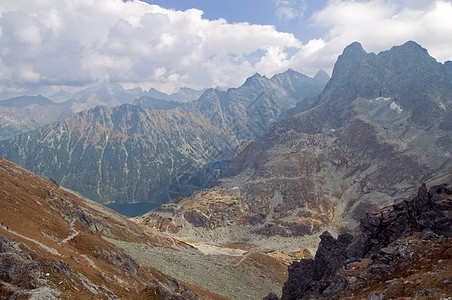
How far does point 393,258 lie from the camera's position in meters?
37.4

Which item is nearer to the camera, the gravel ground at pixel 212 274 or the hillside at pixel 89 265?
the hillside at pixel 89 265

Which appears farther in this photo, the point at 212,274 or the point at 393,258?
the point at 212,274

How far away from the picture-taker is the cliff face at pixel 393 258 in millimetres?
29938

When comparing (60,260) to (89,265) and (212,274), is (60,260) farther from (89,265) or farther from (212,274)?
Result: (212,274)

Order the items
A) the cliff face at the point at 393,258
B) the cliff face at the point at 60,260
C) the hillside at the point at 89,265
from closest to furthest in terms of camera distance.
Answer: the cliff face at the point at 60,260 → the hillside at the point at 89,265 → the cliff face at the point at 393,258

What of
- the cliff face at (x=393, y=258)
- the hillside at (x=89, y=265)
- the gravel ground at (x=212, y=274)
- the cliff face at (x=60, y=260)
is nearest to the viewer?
the cliff face at (x=60, y=260)

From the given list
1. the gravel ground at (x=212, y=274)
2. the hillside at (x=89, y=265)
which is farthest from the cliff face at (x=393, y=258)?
the hillside at (x=89, y=265)

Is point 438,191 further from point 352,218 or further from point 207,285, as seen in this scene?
point 352,218

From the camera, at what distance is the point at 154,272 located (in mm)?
61812

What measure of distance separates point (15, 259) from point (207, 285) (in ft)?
182

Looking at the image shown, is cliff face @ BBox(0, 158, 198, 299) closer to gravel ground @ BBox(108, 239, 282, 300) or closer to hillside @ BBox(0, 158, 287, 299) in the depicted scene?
hillside @ BBox(0, 158, 287, 299)

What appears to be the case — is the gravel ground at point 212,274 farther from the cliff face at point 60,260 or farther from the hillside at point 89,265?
the cliff face at point 60,260

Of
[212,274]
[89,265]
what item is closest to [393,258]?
[89,265]

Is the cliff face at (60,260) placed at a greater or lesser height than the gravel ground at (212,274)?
greater
